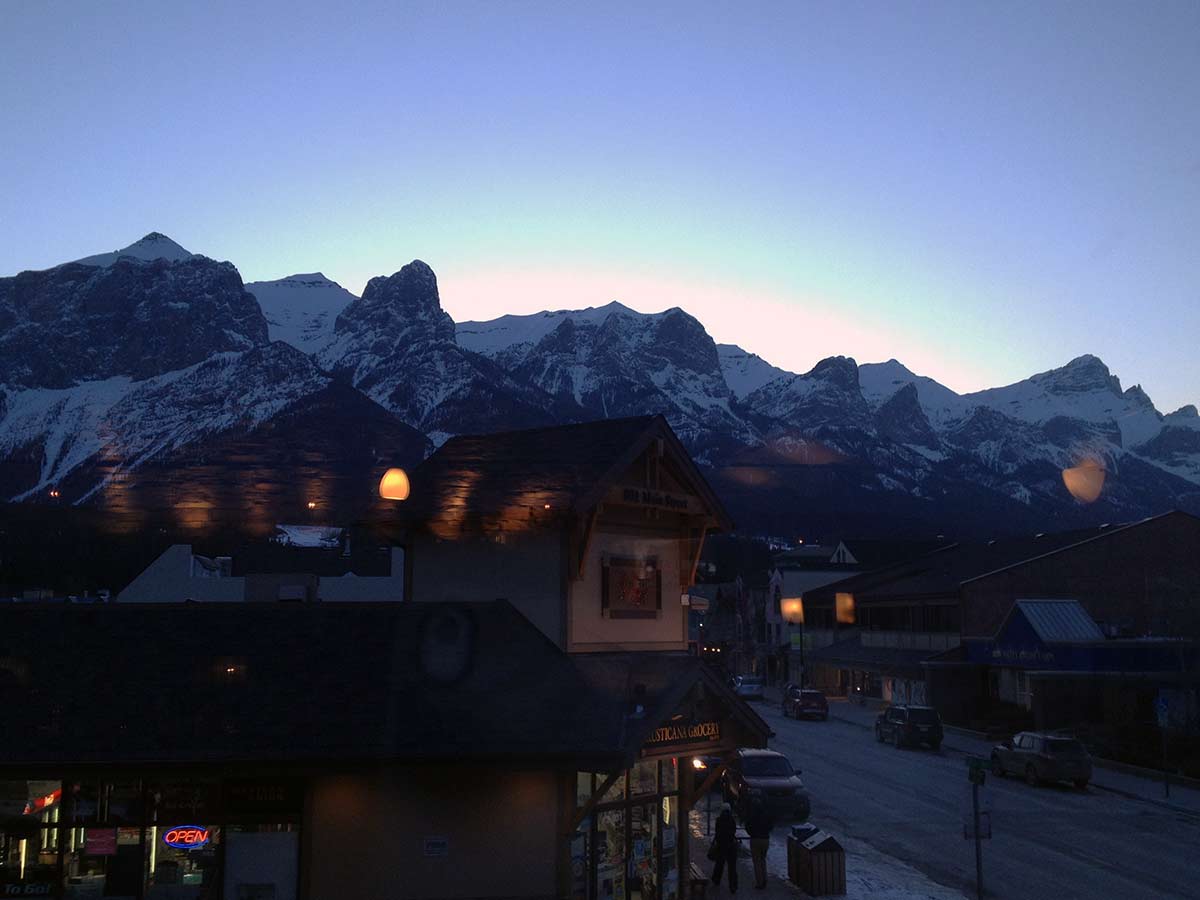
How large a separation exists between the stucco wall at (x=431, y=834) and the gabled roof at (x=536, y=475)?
487 centimetres

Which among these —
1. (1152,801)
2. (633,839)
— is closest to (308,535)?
(1152,801)

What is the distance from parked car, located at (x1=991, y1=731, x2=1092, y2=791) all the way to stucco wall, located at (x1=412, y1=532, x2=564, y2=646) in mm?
21593

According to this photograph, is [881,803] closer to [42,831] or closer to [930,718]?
[930,718]

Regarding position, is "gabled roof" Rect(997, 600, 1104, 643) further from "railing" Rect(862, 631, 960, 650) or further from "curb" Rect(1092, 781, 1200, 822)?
"curb" Rect(1092, 781, 1200, 822)

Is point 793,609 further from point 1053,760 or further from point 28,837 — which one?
point 28,837

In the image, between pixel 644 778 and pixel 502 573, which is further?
pixel 502 573

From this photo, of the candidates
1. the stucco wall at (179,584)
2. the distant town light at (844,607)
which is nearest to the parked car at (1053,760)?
the distant town light at (844,607)

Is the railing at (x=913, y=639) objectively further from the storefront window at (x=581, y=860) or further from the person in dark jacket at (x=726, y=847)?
the storefront window at (x=581, y=860)

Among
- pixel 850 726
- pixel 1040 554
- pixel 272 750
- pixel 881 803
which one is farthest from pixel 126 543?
pixel 272 750

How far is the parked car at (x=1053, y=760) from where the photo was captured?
105 ft

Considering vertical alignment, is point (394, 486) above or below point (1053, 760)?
above

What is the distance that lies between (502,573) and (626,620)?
8.05 ft

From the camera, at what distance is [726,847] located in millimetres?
19281

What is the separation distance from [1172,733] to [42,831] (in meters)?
38.1
